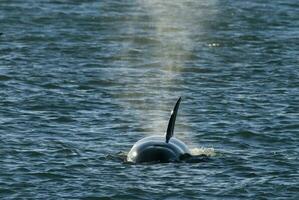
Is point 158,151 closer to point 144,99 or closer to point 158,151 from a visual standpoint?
point 158,151

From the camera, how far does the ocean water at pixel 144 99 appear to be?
30891 millimetres

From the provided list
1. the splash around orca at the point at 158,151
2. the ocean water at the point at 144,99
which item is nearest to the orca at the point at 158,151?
the splash around orca at the point at 158,151

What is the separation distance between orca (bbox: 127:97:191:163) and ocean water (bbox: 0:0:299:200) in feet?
1.13

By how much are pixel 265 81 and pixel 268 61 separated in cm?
513

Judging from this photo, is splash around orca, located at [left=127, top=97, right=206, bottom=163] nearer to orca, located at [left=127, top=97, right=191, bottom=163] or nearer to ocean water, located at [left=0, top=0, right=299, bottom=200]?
orca, located at [left=127, top=97, right=191, bottom=163]

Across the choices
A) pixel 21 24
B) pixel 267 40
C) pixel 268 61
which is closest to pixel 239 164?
pixel 268 61

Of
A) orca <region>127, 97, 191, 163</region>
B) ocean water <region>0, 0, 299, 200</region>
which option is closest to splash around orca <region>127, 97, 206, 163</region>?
orca <region>127, 97, 191, 163</region>

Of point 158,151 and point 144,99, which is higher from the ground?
point 158,151

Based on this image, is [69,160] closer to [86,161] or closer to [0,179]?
[86,161]

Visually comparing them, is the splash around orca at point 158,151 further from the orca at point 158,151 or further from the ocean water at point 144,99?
the ocean water at point 144,99

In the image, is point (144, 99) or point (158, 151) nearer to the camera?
point (158, 151)

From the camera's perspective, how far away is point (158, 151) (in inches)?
1273

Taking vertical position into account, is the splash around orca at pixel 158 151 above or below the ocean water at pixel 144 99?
above

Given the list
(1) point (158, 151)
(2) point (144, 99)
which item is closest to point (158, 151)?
(1) point (158, 151)
